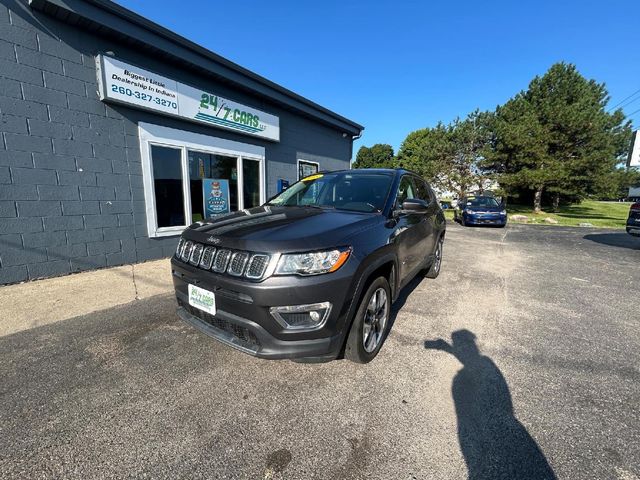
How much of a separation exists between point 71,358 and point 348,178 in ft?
10.8

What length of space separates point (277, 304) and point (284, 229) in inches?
23.2

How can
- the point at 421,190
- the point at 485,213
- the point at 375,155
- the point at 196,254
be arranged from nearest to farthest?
the point at 196,254
the point at 421,190
the point at 485,213
the point at 375,155

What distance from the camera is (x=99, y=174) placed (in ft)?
17.1

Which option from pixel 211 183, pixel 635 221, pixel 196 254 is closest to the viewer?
pixel 196 254

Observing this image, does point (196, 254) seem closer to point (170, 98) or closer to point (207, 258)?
point (207, 258)

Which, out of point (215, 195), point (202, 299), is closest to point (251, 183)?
point (215, 195)

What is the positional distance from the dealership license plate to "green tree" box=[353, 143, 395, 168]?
50098mm

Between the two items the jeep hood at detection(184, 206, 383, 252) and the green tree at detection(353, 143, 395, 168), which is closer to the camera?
the jeep hood at detection(184, 206, 383, 252)

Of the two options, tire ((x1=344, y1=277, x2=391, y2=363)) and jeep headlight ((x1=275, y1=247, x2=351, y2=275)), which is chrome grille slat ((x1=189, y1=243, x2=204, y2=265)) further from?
tire ((x1=344, y1=277, x2=391, y2=363))

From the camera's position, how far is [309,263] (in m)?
2.04

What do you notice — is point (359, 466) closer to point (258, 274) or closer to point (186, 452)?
point (186, 452)

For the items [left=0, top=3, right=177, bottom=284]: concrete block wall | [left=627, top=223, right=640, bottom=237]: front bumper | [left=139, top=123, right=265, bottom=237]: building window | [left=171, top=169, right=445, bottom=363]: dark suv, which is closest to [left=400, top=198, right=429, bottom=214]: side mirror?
[left=171, top=169, right=445, bottom=363]: dark suv

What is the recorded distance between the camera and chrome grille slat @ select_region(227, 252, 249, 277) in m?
2.08

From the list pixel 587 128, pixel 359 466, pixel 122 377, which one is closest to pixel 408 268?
pixel 359 466
